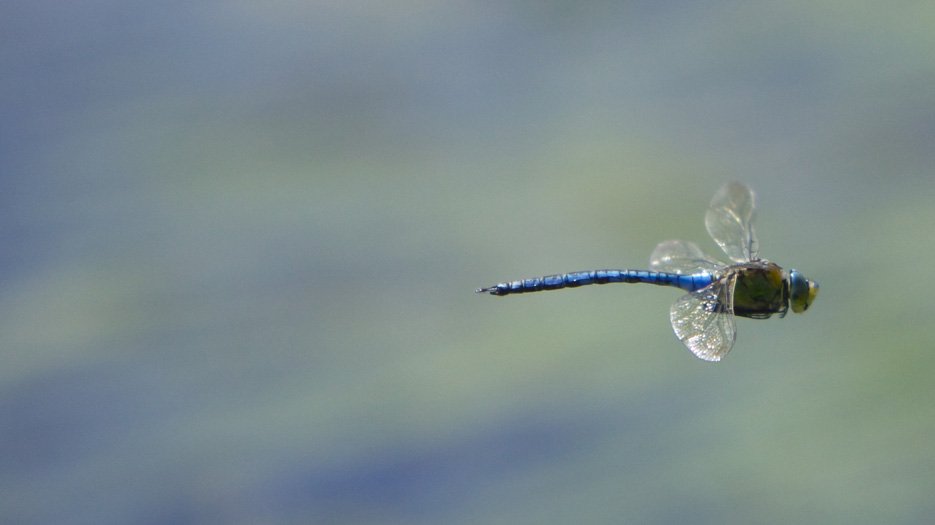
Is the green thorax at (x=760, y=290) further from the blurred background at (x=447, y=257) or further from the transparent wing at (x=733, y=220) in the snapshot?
the blurred background at (x=447, y=257)

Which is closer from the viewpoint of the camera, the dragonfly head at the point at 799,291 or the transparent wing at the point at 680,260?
the dragonfly head at the point at 799,291

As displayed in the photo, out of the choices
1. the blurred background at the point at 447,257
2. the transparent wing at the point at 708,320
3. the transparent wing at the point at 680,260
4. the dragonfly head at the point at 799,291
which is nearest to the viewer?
the transparent wing at the point at 708,320

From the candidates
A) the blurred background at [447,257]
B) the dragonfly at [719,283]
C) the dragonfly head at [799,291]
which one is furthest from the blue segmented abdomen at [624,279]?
the blurred background at [447,257]

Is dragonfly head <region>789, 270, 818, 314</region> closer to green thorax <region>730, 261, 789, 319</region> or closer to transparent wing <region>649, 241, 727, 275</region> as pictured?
green thorax <region>730, 261, 789, 319</region>

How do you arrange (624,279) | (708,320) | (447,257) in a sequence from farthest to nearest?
(447,257), (624,279), (708,320)

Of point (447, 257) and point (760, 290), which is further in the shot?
point (447, 257)

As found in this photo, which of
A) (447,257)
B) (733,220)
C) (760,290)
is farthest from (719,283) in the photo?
(447,257)

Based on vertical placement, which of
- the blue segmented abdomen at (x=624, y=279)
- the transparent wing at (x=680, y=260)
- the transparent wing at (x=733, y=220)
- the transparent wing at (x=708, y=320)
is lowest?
the transparent wing at (x=708, y=320)

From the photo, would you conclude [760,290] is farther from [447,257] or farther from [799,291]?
[447,257]
